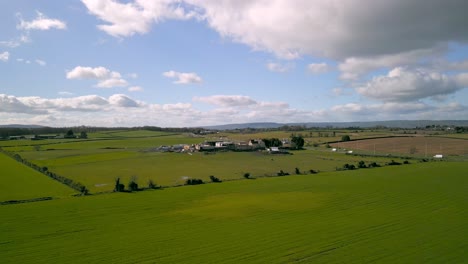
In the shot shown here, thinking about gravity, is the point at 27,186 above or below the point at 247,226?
above

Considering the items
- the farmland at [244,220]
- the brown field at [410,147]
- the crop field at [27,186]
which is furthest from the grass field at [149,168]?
the brown field at [410,147]

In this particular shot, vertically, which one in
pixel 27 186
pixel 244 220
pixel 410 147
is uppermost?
pixel 410 147

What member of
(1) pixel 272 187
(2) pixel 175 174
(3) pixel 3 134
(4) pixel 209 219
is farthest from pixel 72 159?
(3) pixel 3 134

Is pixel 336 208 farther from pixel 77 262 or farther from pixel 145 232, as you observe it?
pixel 77 262

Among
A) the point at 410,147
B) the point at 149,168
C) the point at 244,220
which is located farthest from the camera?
the point at 410,147

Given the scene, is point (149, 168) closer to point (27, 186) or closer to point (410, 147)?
point (27, 186)

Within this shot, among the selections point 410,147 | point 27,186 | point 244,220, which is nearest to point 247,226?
point 244,220

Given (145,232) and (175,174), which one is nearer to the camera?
(145,232)
